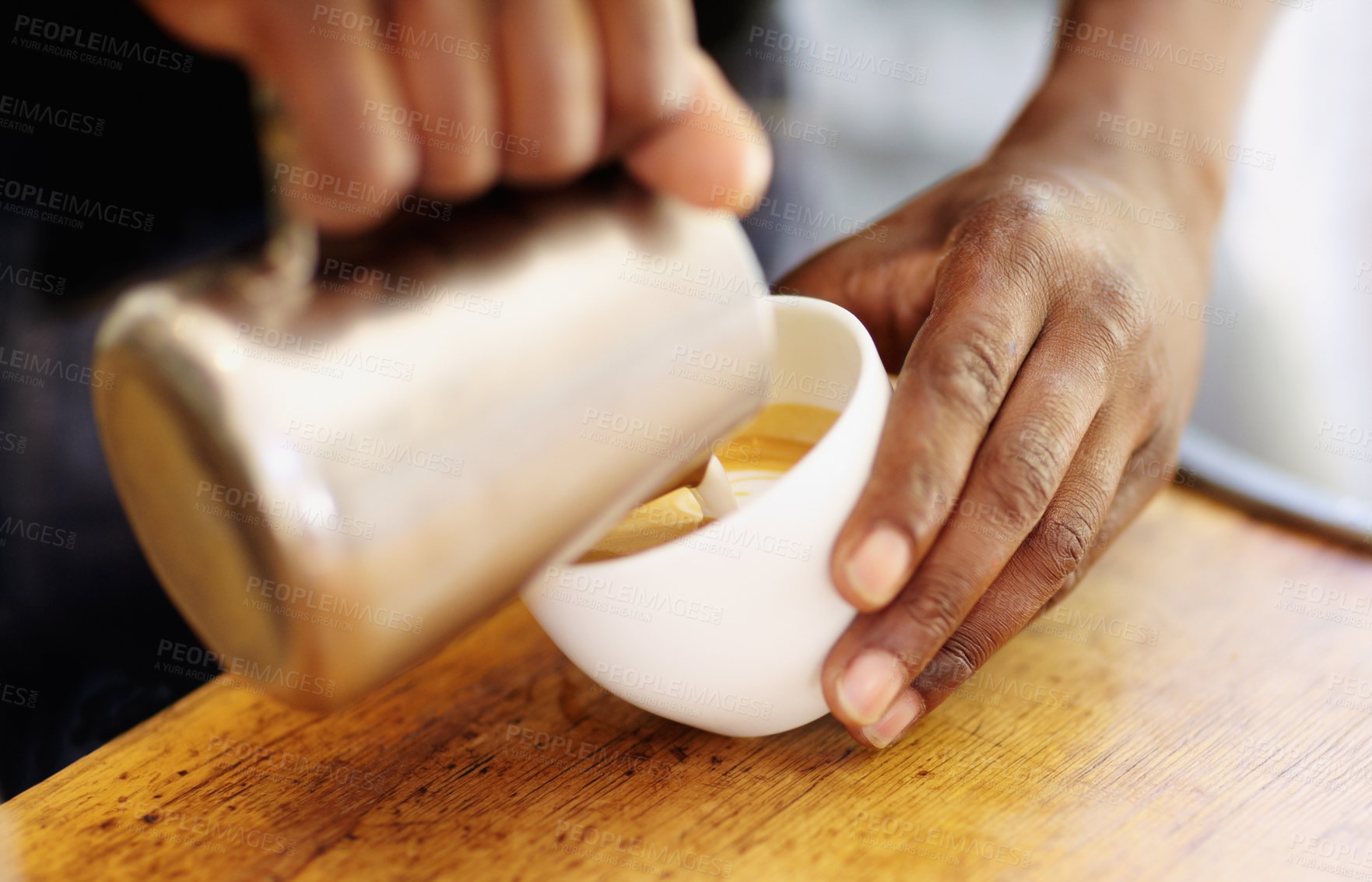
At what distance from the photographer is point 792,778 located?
0.60 meters

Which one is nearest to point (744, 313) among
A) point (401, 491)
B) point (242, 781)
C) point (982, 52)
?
point (401, 491)

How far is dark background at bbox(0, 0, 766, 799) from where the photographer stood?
2.48 feet

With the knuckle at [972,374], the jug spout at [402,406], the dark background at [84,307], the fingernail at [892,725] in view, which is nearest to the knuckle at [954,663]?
the fingernail at [892,725]

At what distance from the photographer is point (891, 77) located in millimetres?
1569

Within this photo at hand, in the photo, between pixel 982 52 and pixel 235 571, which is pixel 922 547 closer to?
pixel 235 571

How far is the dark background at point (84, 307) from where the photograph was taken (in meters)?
0.76

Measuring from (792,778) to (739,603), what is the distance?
125mm

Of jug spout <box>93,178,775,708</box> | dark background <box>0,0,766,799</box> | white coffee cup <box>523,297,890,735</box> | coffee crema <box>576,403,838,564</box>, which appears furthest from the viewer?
dark background <box>0,0,766,799</box>

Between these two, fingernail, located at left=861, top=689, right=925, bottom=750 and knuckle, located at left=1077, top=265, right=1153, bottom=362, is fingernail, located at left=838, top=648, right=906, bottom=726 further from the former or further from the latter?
knuckle, located at left=1077, top=265, right=1153, bottom=362

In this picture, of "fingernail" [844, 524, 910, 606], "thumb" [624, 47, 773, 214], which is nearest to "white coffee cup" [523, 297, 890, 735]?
"fingernail" [844, 524, 910, 606]

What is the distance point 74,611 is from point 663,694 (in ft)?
1.65

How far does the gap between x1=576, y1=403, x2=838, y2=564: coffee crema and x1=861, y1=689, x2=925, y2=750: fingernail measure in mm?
159

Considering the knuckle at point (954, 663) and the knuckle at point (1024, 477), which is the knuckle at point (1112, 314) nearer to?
the knuckle at point (1024, 477)

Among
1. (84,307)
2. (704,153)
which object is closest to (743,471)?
(704,153)
